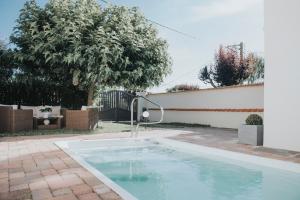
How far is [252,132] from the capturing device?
21.0ft

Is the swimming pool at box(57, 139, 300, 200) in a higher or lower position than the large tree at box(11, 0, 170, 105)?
lower

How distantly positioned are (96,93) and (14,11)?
4.41m

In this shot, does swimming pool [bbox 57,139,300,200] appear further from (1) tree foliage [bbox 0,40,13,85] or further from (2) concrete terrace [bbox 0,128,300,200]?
(1) tree foliage [bbox 0,40,13,85]

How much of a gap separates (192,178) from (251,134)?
7.96ft

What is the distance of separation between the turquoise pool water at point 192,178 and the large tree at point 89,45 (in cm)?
379

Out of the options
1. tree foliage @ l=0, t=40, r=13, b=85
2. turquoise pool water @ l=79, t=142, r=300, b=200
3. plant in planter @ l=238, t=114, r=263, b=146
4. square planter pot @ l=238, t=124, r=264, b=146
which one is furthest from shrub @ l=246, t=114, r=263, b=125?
tree foliage @ l=0, t=40, r=13, b=85

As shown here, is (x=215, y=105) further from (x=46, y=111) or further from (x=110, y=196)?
(x=110, y=196)

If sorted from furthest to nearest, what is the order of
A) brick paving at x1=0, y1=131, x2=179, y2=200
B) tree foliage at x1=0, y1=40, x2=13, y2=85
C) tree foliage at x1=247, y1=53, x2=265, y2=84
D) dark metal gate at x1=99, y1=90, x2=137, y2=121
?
tree foliage at x1=247, y1=53, x2=265, y2=84, dark metal gate at x1=99, y1=90, x2=137, y2=121, tree foliage at x1=0, y1=40, x2=13, y2=85, brick paving at x1=0, y1=131, x2=179, y2=200

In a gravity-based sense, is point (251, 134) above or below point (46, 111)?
below

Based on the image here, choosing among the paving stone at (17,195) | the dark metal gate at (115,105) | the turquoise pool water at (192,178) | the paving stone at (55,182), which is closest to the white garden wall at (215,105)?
the dark metal gate at (115,105)

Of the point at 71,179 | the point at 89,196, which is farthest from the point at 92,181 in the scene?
the point at 89,196

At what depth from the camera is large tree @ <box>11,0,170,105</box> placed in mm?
9038

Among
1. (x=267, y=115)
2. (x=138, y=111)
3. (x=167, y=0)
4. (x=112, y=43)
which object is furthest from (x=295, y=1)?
(x=138, y=111)

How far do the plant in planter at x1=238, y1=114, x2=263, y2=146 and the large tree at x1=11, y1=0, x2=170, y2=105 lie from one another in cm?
423
